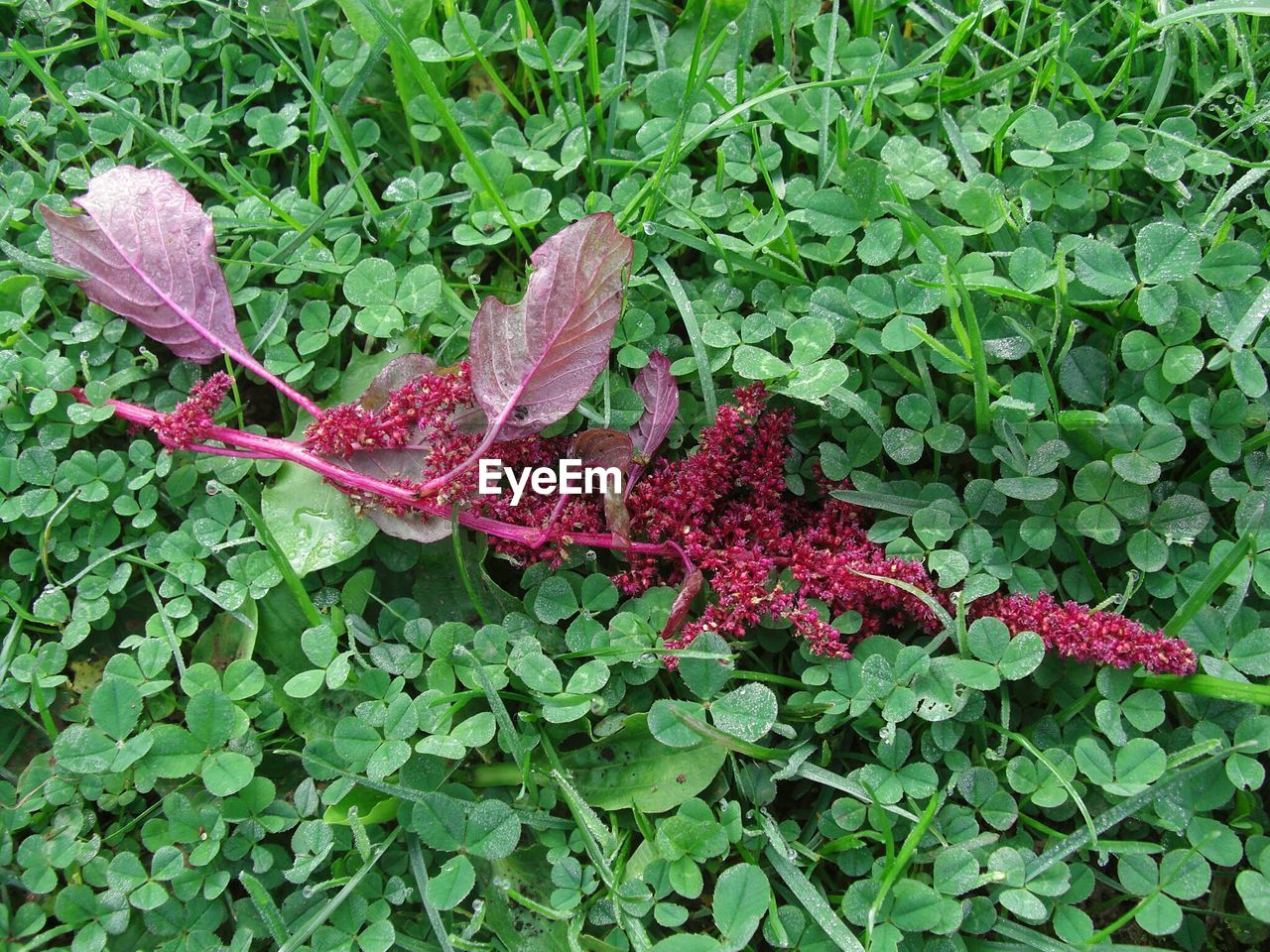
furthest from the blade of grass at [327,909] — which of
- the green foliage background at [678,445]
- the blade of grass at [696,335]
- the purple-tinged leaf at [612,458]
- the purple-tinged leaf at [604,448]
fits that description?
the blade of grass at [696,335]

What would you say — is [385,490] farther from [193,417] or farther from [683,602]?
[683,602]

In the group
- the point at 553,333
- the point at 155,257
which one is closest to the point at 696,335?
the point at 553,333

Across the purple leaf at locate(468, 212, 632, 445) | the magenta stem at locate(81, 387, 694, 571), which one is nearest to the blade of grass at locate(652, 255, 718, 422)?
the purple leaf at locate(468, 212, 632, 445)

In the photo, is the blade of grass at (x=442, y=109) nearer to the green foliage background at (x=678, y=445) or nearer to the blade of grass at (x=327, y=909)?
the green foliage background at (x=678, y=445)

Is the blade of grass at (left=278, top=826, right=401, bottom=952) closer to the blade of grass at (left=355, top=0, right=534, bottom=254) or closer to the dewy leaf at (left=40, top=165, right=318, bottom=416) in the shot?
the dewy leaf at (left=40, top=165, right=318, bottom=416)

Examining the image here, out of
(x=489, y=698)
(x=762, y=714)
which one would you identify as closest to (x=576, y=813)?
(x=489, y=698)

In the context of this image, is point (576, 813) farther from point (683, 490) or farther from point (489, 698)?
point (683, 490)
